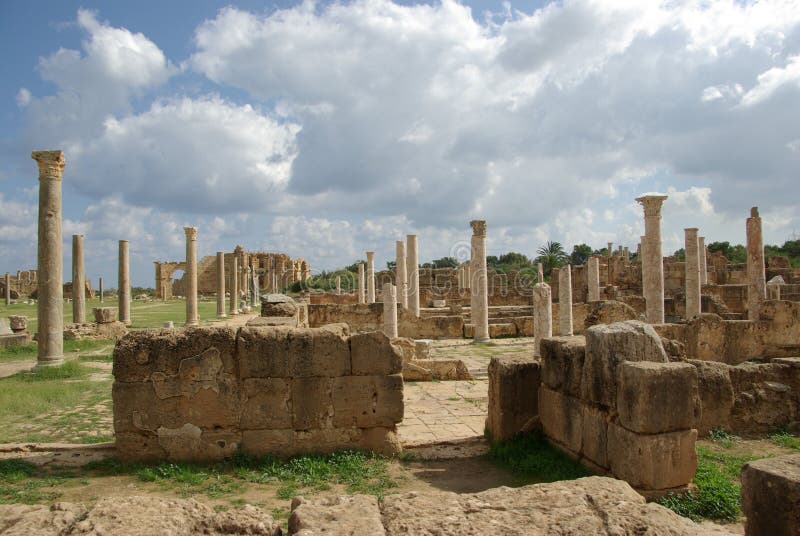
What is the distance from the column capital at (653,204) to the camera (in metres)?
16.5

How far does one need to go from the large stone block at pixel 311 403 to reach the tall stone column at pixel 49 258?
9.57m

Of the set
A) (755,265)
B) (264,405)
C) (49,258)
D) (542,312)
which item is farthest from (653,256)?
(49,258)

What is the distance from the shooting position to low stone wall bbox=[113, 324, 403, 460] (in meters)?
6.25

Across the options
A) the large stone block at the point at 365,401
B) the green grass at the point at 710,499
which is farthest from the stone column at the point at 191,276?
the green grass at the point at 710,499

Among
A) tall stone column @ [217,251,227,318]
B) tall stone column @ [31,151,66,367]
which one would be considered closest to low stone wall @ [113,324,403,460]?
tall stone column @ [31,151,66,367]

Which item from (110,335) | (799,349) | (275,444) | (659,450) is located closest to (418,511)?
(659,450)

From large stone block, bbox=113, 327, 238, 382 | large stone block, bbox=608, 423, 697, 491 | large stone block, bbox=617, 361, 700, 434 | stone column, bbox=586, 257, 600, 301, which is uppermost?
stone column, bbox=586, 257, 600, 301

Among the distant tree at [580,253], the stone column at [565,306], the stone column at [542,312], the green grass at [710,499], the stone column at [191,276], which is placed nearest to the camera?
the green grass at [710,499]

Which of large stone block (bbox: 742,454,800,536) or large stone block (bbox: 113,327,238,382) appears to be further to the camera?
large stone block (bbox: 113,327,238,382)

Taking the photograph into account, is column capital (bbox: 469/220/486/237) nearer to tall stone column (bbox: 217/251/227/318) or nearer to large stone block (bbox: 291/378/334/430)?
large stone block (bbox: 291/378/334/430)

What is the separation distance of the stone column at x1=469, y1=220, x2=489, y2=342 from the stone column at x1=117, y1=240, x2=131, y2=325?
47.4 ft

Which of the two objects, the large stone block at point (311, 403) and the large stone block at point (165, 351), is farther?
the large stone block at point (311, 403)

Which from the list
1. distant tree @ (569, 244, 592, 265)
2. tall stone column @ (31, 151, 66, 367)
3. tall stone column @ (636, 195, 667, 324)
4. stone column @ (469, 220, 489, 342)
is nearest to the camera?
tall stone column @ (31, 151, 66, 367)

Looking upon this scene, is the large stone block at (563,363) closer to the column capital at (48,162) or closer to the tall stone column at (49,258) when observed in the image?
the tall stone column at (49,258)
